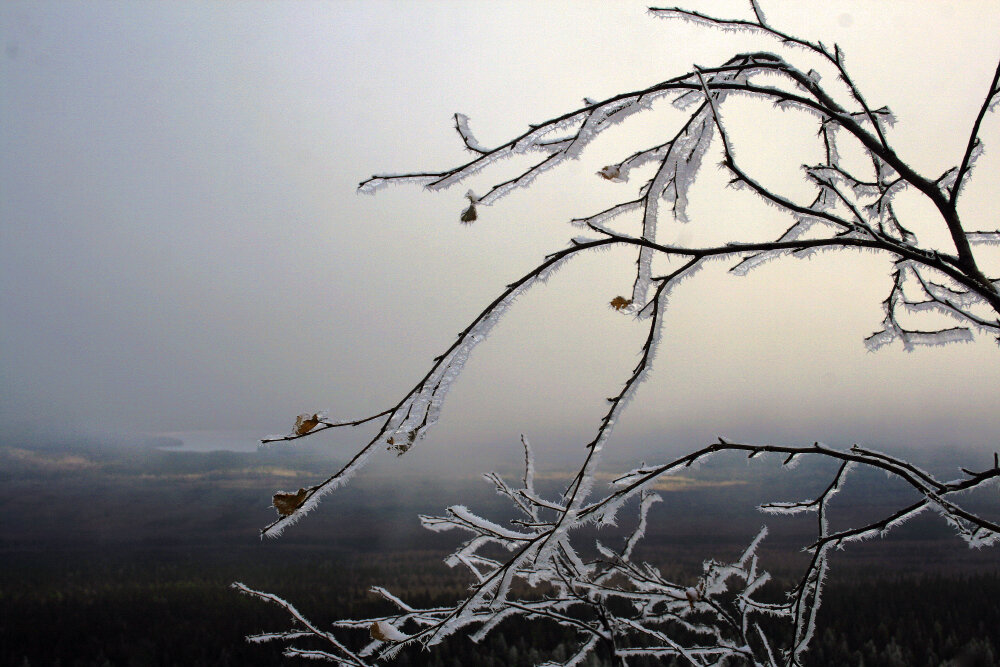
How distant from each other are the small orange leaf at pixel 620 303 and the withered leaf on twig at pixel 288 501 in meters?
0.73

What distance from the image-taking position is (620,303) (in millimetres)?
1258

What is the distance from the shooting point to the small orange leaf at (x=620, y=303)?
A: 49.3 inches

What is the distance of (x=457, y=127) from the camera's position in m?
1.27

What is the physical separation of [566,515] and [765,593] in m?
14.7

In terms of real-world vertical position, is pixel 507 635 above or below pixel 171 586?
above

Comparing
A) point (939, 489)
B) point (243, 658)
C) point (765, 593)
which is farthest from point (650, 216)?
point (765, 593)

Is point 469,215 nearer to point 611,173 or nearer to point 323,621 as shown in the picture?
point 611,173

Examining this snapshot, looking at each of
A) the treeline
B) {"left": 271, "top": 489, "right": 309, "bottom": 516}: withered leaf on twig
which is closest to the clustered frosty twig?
{"left": 271, "top": 489, "right": 309, "bottom": 516}: withered leaf on twig

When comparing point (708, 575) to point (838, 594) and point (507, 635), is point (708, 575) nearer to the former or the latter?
point (507, 635)

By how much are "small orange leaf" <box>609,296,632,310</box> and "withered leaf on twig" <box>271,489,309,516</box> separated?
0.73 meters

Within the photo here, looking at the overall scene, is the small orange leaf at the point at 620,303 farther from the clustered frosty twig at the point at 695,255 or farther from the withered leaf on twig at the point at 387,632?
the withered leaf on twig at the point at 387,632

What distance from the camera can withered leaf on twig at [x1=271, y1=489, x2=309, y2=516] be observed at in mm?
944

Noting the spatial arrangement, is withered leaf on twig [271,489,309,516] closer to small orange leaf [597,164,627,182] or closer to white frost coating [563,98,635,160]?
white frost coating [563,98,635,160]

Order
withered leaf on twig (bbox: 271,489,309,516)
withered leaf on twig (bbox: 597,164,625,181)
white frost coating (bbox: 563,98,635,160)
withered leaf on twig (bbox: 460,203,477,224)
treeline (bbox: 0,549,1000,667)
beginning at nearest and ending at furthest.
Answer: withered leaf on twig (bbox: 271,489,309,516) → withered leaf on twig (bbox: 460,203,477,224) → white frost coating (bbox: 563,98,635,160) → withered leaf on twig (bbox: 597,164,625,181) → treeline (bbox: 0,549,1000,667)
